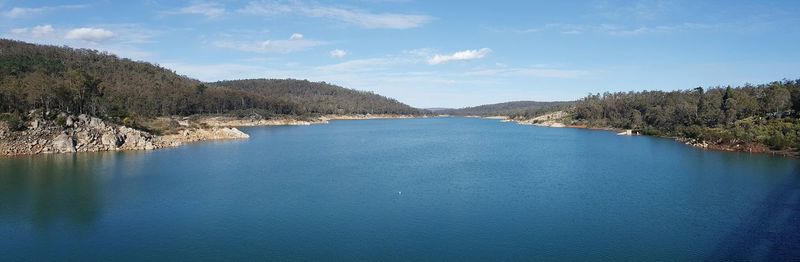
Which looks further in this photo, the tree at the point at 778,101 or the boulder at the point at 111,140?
the tree at the point at 778,101

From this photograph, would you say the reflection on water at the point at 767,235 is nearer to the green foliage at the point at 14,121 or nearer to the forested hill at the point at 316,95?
the green foliage at the point at 14,121

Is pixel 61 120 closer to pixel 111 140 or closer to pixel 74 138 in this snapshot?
pixel 74 138

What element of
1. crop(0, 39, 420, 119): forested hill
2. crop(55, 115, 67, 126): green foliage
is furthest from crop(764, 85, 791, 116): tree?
crop(0, 39, 420, 119): forested hill

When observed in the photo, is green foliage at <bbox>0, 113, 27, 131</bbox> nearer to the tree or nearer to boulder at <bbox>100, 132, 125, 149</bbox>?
boulder at <bbox>100, 132, 125, 149</bbox>

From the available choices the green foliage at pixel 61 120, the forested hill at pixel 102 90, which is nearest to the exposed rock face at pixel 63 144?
the green foliage at pixel 61 120

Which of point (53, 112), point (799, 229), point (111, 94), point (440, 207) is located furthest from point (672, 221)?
point (111, 94)

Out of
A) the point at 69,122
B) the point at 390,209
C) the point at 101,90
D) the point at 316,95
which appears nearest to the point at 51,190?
the point at 390,209
